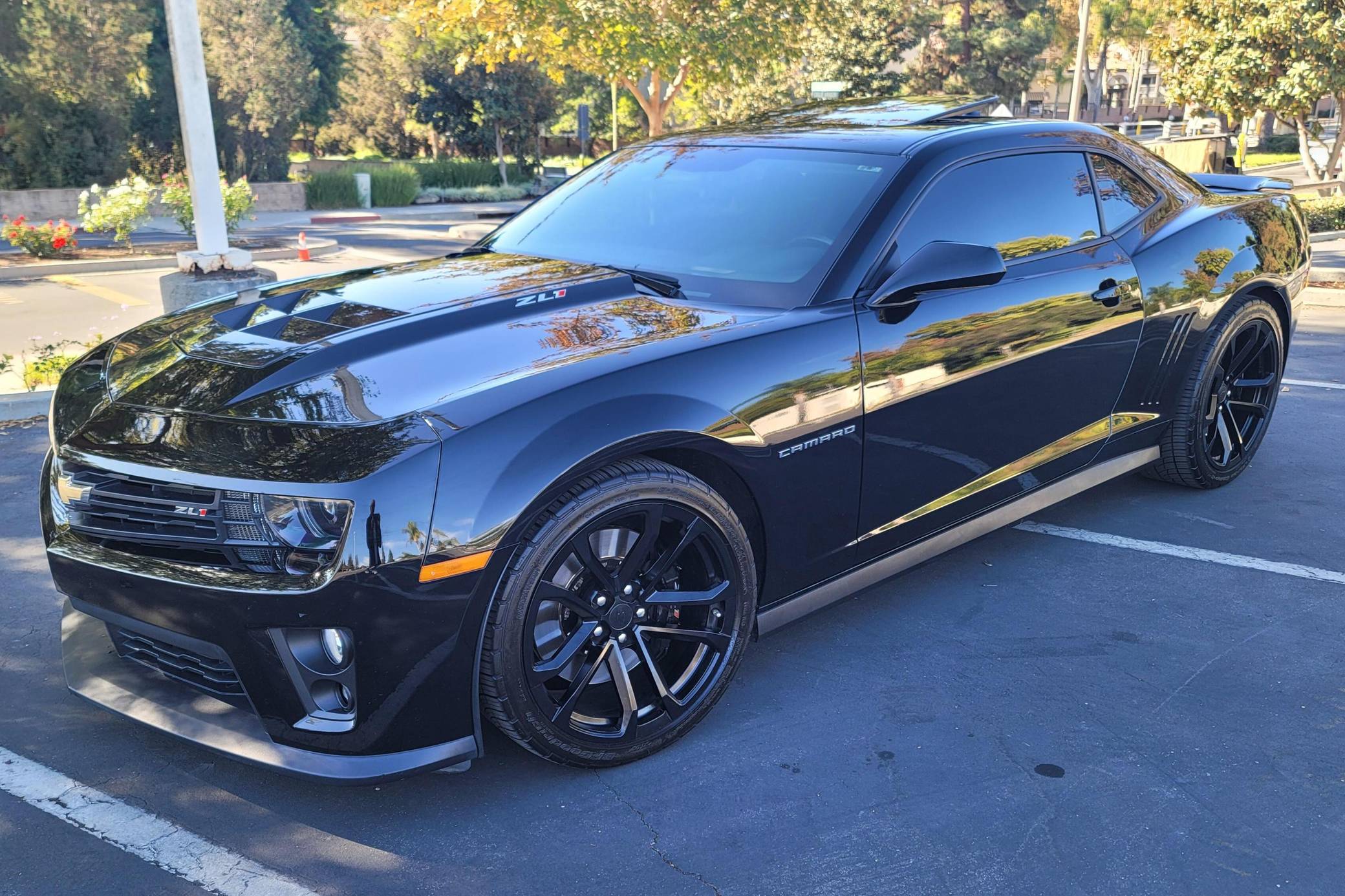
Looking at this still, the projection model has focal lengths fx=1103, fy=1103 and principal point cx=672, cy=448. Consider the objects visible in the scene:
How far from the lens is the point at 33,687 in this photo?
11.1 ft

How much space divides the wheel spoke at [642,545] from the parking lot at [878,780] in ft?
1.84

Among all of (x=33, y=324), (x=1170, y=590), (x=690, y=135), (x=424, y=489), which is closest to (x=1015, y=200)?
(x=690, y=135)

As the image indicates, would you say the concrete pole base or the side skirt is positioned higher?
the concrete pole base

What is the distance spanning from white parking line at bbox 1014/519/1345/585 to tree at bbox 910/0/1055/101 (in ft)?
139

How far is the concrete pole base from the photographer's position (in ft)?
28.1

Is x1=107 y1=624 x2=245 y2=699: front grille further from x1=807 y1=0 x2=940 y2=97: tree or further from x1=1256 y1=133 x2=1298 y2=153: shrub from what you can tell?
x1=1256 y1=133 x2=1298 y2=153: shrub

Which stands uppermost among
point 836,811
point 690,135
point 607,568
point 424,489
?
point 690,135

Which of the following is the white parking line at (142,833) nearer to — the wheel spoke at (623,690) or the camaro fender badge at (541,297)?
the wheel spoke at (623,690)

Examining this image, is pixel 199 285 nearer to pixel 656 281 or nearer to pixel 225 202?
pixel 656 281

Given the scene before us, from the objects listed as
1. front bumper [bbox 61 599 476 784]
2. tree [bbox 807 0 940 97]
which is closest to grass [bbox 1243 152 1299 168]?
tree [bbox 807 0 940 97]

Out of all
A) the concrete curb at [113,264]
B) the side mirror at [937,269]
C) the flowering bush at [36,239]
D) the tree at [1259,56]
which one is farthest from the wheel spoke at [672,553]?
the tree at [1259,56]

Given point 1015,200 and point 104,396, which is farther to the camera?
point 1015,200

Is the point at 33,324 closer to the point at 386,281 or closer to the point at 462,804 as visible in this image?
the point at 386,281

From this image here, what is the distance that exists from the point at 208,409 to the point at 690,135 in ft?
8.05
